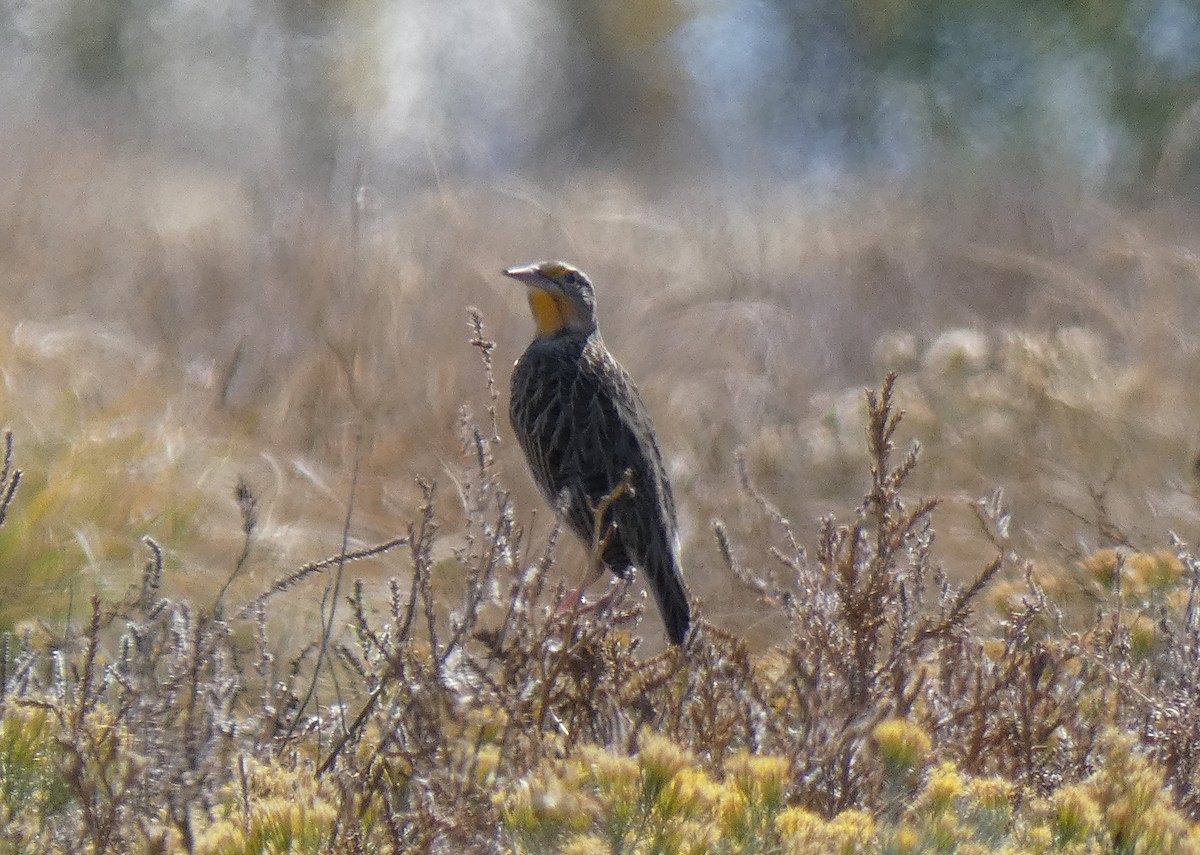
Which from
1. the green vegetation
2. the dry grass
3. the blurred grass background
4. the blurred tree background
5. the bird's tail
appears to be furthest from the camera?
the blurred tree background

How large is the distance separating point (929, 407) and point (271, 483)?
9.56 feet

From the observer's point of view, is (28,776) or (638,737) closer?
(28,776)

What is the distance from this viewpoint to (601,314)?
8.12 metres

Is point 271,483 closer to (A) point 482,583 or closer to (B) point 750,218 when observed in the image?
(A) point 482,583

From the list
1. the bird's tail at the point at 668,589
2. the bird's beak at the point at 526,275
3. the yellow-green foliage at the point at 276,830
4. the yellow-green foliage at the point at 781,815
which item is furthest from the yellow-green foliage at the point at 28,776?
the bird's beak at the point at 526,275

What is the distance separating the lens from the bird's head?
19.0ft

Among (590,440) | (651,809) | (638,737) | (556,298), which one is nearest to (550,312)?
(556,298)

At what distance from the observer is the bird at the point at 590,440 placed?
466 cm

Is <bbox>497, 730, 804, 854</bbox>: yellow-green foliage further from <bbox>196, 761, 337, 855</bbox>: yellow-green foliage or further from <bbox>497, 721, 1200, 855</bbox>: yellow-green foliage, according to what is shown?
<bbox>196, 761, 337, 855</bbox>: yellow-green foliage

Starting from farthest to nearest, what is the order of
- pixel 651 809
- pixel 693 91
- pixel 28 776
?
pixel 693 91 < pixel 28 776 < pixel 651 809

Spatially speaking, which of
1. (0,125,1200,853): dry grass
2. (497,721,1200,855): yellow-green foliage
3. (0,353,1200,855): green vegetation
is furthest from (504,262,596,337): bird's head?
(497,721,1200,855): yellow-green foliage

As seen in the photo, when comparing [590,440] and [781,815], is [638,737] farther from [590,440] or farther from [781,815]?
[590,440]

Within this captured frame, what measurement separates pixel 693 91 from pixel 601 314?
1218 centimetres

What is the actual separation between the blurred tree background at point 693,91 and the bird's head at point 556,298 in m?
4.94
